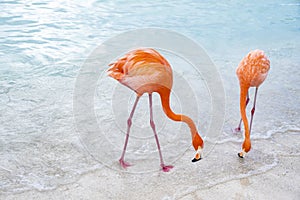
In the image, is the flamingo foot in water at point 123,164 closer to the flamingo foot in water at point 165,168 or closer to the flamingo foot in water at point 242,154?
the flamingo foot in water at point 165,168

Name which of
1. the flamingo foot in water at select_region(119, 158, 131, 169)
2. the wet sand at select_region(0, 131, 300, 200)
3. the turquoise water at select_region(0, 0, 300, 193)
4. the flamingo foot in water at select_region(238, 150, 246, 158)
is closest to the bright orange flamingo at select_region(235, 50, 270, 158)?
the flamingo foot in water at select_region(238, 150, 246, 158)

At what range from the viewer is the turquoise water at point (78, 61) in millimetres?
2701

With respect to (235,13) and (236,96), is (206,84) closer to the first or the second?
(236,96)

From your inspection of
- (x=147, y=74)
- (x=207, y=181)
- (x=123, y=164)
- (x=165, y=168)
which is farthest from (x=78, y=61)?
(x=207, y=181)

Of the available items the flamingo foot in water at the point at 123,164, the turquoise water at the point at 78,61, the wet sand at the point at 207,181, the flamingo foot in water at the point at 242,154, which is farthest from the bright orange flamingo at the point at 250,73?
the flamingo foot in water at the point at 123,164

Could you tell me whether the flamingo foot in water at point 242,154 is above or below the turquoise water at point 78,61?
above

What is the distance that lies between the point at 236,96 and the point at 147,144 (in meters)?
1.30

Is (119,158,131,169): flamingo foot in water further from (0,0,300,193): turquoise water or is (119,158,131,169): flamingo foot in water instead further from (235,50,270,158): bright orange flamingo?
(235,50,270,158): bright orange flamingo

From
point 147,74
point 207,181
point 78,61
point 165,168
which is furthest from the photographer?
point 78,61

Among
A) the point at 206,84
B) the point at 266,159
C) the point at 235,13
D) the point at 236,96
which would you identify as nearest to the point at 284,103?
the point at 236,96

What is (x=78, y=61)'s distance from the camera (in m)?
4.60

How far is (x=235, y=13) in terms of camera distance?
7.44m

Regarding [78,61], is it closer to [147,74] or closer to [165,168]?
[165,168]

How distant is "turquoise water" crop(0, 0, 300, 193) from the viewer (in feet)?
8.86
